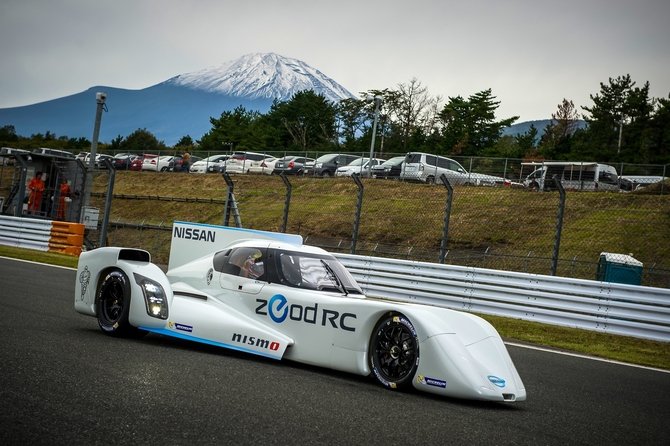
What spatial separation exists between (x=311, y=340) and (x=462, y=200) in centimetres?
1785

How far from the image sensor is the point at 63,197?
28234mm

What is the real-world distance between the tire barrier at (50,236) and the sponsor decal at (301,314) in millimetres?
17257

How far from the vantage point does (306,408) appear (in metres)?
5.19

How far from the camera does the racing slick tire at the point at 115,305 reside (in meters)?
7.93

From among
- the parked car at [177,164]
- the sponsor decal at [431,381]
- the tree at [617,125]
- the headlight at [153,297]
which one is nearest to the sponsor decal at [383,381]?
the sponsor decal at [431,381]

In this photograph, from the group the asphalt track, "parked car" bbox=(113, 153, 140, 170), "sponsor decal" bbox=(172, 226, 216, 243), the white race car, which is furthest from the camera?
"parked car" bbox=(113, 153, 140, 170)

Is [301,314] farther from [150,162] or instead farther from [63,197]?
[150,162]

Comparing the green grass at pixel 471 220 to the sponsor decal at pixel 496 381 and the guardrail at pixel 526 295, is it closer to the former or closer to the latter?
the guardrail at pixel 526 295

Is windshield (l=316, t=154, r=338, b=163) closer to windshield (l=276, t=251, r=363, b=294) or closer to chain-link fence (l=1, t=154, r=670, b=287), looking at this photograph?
chain-link fence (l=1, t=154, r=670, b=287)

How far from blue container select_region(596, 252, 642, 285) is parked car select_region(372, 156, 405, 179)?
12202 millimetres

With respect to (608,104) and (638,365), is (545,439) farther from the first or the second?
(608,104)

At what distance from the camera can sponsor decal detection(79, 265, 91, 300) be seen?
27.7 feet

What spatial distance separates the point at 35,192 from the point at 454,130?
5433 cm

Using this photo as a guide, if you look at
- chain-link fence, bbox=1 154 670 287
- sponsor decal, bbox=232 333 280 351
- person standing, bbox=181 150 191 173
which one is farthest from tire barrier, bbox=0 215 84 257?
person standing, bbox=181 150 191 173
